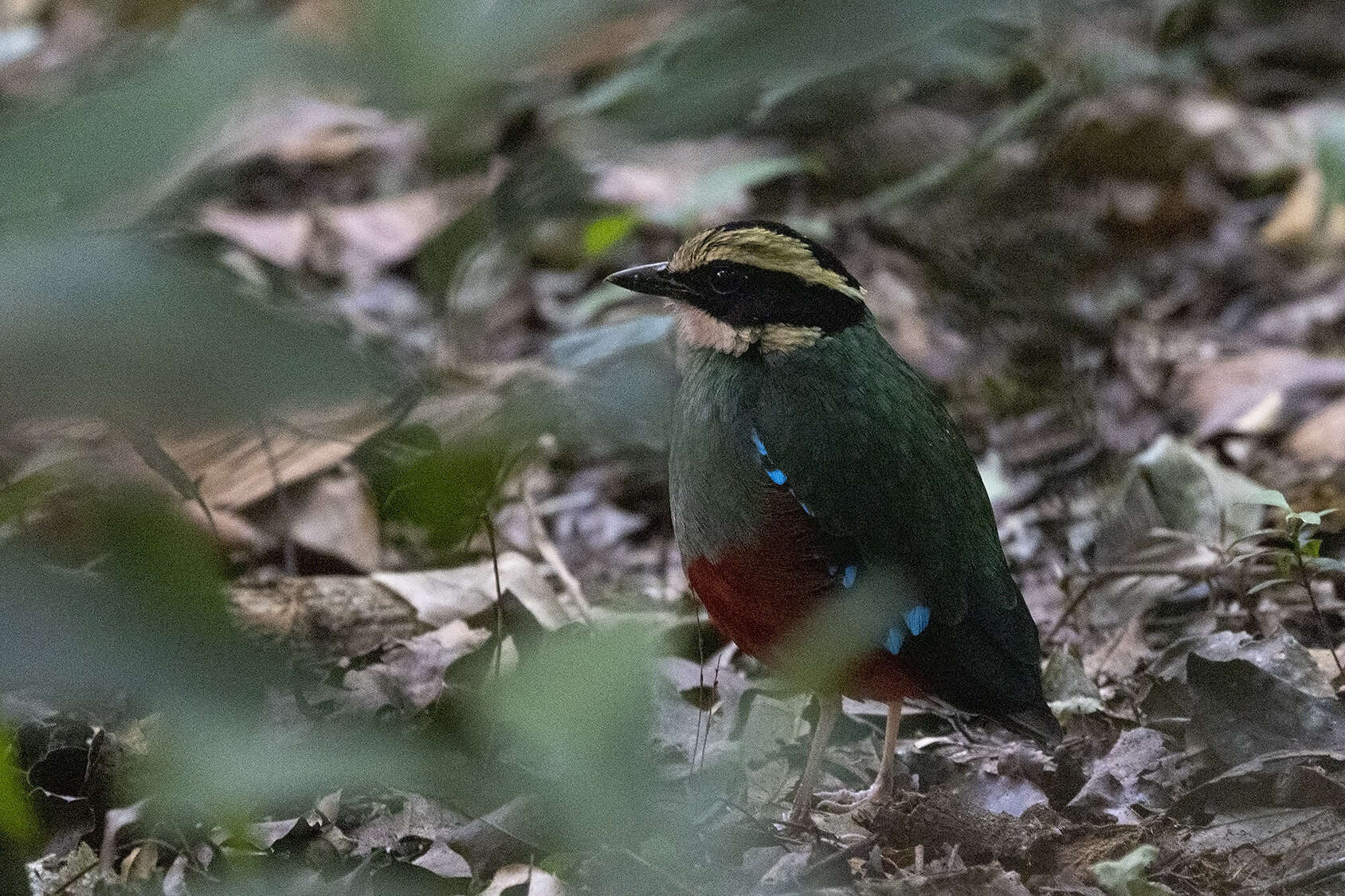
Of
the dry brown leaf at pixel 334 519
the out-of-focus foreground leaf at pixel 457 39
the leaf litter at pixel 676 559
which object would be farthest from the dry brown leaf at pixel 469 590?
the out-of-focus foreground leaf at pixel 457 39

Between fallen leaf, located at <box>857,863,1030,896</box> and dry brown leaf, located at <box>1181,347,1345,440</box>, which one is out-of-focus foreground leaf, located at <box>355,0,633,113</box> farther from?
dry brown leaf, located at <box>1181,347,1345,440</box>

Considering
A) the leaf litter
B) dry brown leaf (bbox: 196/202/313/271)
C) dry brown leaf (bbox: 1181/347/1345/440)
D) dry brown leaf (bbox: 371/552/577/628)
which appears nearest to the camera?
the leaf litter

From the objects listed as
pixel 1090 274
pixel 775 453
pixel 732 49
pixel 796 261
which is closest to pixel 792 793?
pixel 775 453

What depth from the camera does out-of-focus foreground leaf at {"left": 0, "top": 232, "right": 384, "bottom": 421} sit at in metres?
0.77

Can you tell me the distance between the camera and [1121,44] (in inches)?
323

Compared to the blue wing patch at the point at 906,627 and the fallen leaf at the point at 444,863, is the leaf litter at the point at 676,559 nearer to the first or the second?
the fallen leaf at the point at 444,863

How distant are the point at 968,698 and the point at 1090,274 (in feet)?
12.6

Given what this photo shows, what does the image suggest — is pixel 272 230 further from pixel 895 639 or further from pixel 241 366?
pixel 241 366

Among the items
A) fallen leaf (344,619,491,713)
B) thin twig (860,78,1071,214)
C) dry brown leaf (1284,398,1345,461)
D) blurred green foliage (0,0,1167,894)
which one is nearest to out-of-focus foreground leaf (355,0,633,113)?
blurred green foliage (0,0,1167,894)

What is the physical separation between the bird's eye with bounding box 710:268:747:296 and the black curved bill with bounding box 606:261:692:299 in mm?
77

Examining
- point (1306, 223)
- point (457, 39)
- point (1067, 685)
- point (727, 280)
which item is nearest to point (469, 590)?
point (727, 280)

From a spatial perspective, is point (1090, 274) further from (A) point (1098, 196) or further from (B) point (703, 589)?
(B) point (703, 589)

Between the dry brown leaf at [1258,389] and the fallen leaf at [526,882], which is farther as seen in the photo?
the dry brown leaf at [1258,389]

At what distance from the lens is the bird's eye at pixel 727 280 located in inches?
146
